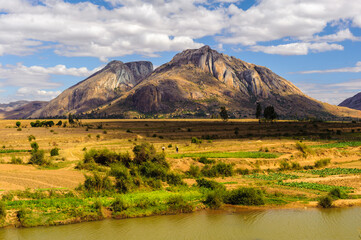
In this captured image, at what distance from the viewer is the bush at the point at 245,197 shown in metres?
23.8

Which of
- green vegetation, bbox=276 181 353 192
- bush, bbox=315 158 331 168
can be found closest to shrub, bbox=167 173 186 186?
green vegetation, bbox=276 181 353 192

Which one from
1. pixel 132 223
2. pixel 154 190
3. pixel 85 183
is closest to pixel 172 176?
pixel 154 190

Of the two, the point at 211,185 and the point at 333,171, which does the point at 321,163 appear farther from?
the point at 211,185

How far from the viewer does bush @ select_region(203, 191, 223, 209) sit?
76.7 ft

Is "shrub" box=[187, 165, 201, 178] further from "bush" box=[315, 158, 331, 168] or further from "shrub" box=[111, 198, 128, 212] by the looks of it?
"bush" box=[315, 158, 331, 168]

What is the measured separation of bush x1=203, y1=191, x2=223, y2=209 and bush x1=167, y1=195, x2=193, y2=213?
167 centimetres

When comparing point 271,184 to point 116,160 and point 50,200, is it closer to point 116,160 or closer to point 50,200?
point 116,160

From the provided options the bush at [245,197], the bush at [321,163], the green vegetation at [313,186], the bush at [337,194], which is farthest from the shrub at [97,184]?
the bush at [321,163]

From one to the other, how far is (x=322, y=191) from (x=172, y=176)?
13871mm

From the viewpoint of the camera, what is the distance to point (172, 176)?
3028 cm

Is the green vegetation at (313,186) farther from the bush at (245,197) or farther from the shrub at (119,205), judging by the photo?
the shrub at (119,205)

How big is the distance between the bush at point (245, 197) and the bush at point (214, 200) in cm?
85

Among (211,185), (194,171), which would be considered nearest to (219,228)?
(211,185)

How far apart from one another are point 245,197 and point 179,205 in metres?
5.38
